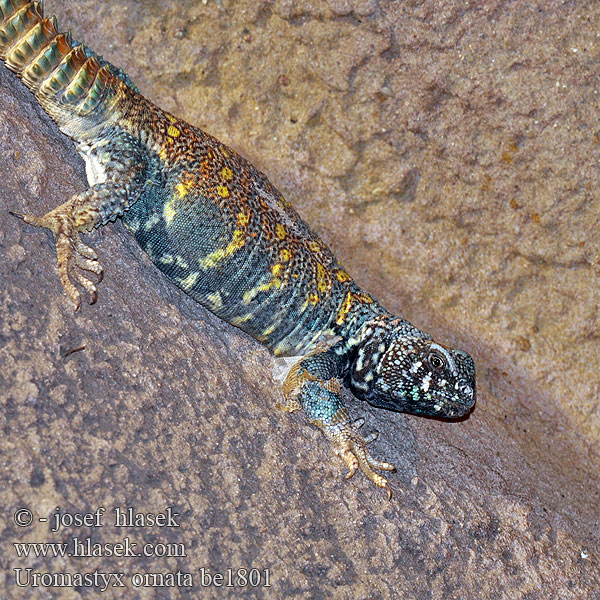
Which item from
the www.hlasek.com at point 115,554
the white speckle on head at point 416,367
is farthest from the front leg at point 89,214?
the white speckle on head at point 416,367

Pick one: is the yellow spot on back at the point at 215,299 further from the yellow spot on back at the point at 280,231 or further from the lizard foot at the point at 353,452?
the lizard foot at the point at 353,452

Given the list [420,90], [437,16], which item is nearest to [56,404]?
[420,90]

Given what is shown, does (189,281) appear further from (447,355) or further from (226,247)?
(447,355)

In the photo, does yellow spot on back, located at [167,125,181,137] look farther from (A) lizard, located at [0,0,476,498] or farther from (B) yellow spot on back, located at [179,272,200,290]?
(B) yellow spot on back, located at [179,272,200,290]

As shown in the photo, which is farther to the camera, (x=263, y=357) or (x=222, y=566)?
(x=263, y=357)

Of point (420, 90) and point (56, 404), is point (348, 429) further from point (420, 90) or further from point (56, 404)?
point (420, 90)

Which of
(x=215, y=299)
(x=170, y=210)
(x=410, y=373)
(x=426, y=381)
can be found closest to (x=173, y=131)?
(x=170, y=210)

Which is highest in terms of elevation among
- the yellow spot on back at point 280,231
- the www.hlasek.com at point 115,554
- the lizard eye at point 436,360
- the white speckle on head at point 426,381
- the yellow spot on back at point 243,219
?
the lizard eye at point 436,360

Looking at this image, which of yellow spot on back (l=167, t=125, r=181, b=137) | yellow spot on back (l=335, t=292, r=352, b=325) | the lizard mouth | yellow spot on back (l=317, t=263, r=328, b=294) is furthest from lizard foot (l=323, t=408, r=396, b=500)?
yellow spot on back (l=167, t=125, r=181, b=137)
